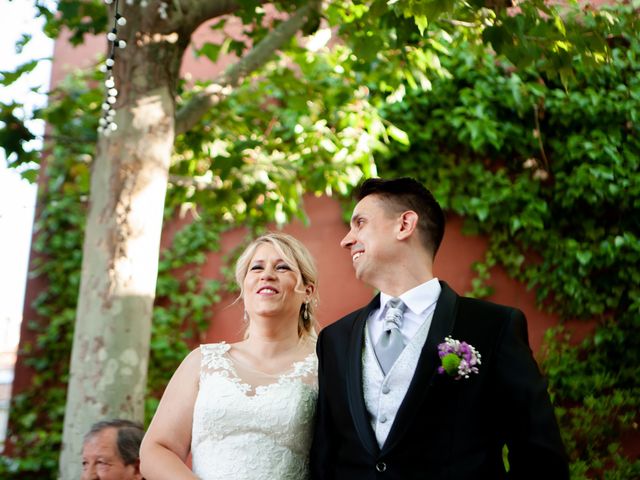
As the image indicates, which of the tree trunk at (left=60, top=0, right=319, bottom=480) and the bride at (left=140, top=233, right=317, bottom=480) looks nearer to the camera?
the bride at (left=140, top=233, right=317, bottom=480)

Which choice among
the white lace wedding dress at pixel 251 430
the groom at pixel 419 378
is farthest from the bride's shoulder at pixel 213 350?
the groom at pixel 419 378

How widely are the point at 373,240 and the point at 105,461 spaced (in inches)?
64.0

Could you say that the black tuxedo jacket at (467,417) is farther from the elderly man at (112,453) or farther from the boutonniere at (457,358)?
the elderly man at (112,453)

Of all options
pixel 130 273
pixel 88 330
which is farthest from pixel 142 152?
pixel 88 330

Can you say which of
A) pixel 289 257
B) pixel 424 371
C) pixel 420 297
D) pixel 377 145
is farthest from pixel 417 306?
pixel 377 145

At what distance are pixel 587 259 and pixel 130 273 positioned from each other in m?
3.02

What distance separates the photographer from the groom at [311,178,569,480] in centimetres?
208

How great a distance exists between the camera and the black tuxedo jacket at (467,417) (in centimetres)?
204

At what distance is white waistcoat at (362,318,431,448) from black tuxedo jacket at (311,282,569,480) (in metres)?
0.03

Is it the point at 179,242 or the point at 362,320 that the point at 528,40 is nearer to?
the point at 362,320

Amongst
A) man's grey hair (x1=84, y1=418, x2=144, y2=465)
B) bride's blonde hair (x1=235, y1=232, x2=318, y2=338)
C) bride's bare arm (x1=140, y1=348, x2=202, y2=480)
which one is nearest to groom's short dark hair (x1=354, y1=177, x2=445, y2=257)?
bride's blonde hair (x1=235, y1=232, x2=318, y2=338)

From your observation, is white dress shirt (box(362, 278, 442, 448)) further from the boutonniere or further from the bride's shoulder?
the bride's shoulder

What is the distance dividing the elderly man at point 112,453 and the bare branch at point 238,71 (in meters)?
1.84

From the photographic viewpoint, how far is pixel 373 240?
2.42 metres
